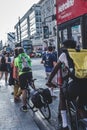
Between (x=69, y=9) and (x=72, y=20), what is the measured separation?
241mm

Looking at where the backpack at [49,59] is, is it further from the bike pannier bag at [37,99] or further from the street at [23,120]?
the bike pannier bag at [37,99]

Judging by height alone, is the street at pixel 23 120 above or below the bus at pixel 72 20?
below

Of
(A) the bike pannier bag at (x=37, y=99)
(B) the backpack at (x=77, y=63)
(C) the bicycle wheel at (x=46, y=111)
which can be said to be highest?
(B) the backpack at (x=77, y=63)

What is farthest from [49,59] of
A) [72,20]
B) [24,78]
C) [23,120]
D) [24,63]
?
[72,20]

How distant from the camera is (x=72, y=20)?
8383mm

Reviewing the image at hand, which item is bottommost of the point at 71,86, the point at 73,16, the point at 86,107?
the point at 86,107

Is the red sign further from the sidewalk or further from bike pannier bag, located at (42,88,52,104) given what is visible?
the sidewalk

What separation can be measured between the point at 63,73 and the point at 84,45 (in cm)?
105

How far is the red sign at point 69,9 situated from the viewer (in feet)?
25.1

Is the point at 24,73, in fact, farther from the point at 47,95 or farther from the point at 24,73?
the point at 47,95

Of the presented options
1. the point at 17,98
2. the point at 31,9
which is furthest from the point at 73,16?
the point at 31,9

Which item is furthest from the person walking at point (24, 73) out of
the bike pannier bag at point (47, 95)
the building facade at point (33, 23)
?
the building facade at point (33, 23)

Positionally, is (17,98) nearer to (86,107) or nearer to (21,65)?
(21,65)

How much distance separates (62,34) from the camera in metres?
9.22
